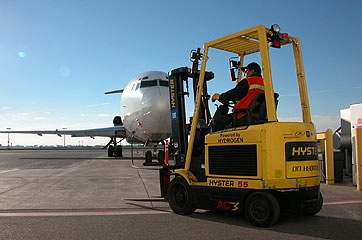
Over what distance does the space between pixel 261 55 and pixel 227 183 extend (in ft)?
6.11

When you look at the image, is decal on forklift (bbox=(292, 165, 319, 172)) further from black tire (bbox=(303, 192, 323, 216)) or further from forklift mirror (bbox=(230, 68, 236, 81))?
forklift mirror (bbox=(230, 68, 236, 81))

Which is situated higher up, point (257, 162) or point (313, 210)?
point (257, 162)

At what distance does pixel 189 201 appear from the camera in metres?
5.10

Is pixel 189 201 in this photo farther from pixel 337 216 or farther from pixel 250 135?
pixel 337 216

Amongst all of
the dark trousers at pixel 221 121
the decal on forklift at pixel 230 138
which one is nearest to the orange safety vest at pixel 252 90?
the dark trousers at pixel 221 121

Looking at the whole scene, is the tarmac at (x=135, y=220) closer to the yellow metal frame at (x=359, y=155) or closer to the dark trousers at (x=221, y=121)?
the yellow metal frame at (x=359, y=155)

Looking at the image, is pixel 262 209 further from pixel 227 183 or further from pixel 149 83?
pixel 149 83

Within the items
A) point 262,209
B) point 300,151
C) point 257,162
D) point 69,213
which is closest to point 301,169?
point 300,151

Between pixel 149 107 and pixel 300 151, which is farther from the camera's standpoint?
pixel 149 107

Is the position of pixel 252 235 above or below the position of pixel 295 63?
below

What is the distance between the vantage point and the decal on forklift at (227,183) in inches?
175

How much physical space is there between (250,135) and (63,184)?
21.1ft

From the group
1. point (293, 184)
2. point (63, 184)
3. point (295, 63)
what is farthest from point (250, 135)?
point (63, 184)

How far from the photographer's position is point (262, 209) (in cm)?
427
